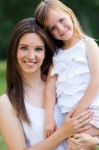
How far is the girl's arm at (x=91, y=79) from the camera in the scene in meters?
3.88

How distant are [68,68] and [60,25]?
0.29m

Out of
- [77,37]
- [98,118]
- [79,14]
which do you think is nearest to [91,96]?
[98,118]

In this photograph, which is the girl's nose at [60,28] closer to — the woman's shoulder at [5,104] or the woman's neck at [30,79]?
the woman's neck at [30,79]

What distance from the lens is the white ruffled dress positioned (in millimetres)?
3932

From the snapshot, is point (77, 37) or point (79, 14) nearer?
point (77, 37)

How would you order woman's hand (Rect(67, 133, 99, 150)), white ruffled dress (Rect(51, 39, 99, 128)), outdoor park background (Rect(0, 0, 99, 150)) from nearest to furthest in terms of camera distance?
woman's hand (Rect(67, 133, 99, 150))
white ruffled dress (Rect(51, 39, 99, 128))
outdoor park background (Rect(0, 0, 99, 150))

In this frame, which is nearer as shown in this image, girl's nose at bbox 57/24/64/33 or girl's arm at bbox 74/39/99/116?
girl's arm at bbox 74/39/99/116

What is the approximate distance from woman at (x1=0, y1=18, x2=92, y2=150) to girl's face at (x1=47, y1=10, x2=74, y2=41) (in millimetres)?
116

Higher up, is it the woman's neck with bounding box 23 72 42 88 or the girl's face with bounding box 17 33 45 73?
the girl's face with bounding box 17 33 45 73

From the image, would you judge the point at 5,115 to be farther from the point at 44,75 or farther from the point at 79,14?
the point at 79,14

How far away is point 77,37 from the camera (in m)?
4.09

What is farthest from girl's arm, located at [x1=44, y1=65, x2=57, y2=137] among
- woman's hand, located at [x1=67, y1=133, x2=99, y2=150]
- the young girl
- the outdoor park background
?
the outdoor park background

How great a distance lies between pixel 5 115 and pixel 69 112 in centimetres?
40

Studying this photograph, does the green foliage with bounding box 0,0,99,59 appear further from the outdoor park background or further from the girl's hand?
the girl's hand
